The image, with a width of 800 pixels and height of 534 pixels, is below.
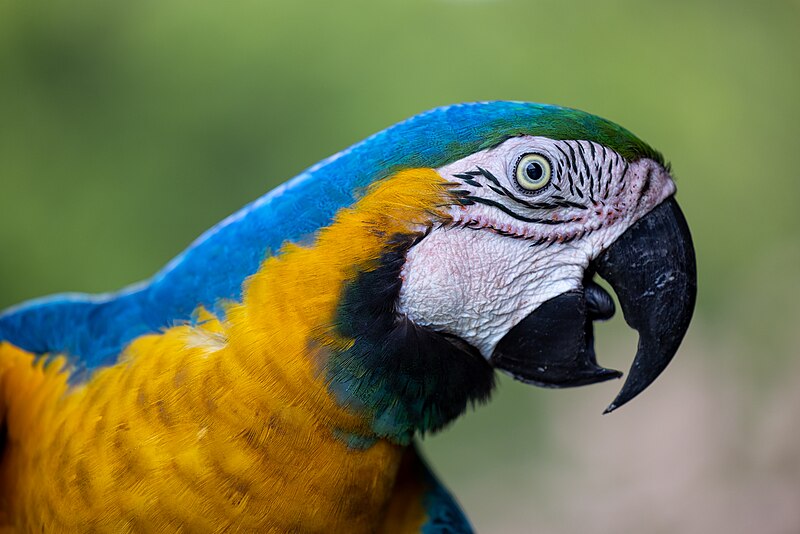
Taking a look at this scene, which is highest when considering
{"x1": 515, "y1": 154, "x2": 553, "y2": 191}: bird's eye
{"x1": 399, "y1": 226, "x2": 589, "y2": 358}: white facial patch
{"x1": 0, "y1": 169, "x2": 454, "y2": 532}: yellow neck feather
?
{"x1": 515, "y1": 154, "x2": 553, "y2": 191}: bird's eye

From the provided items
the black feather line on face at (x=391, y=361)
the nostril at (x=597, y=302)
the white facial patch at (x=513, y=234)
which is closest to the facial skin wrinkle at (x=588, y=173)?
the white facial patch at (x=513, y=234)

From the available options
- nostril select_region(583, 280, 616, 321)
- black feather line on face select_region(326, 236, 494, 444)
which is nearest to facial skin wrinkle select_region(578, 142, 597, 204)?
nostril select_region(583, 280, 616, 321)

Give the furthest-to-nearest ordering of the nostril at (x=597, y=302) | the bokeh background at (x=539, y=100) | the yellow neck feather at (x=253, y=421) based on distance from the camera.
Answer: the bokeh background at (x=539, y=100) < the nostril at (x=597, y=302) < the yellow neck feather at (x=253, y=421)

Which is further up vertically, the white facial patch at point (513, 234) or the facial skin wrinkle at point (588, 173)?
the facial skin wrinkle at point (588, 173)

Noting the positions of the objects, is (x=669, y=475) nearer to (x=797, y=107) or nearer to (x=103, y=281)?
(x=797, y=107)

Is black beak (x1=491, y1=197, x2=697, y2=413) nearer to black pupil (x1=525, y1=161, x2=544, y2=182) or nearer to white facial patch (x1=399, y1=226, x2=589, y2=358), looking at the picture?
white facial patch (x1=399, y1=226, x2=589, y2=358)

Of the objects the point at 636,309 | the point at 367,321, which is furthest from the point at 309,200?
the point at 636,309

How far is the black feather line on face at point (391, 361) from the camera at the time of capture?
1.02 m

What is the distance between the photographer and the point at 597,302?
3.67ft

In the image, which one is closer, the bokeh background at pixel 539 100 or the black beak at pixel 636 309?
the black beak at pixel 636 309

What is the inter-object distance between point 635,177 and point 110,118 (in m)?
3.11

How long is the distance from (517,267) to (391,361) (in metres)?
0.24

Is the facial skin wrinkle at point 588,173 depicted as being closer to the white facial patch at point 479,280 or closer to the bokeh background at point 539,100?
the white facial patch at point 479,280

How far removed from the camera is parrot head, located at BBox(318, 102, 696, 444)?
1037 mm
